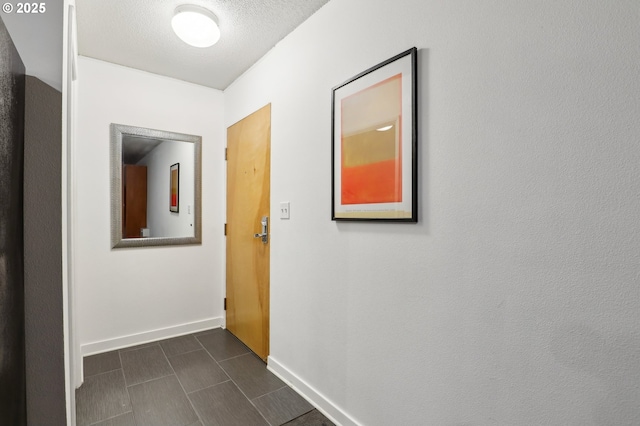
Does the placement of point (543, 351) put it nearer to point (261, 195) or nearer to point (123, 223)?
point (261, 195)

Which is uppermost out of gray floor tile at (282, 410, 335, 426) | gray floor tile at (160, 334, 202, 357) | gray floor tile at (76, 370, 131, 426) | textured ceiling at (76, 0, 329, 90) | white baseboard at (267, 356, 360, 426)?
textured ceiling at (76, 0, 329, 90)

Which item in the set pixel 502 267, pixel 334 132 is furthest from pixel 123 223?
pixel 502 267

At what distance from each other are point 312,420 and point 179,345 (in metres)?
1.52

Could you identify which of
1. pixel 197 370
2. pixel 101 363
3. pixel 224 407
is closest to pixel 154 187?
pixel 101 363

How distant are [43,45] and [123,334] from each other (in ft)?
8.40

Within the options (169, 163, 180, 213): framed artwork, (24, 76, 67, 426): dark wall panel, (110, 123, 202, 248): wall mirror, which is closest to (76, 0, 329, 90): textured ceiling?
(110, 123, 202, 248): wall mirror

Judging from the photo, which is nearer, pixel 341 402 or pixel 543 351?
pixel 543 351

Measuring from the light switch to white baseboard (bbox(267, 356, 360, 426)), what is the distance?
1.06 meters

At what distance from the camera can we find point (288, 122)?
2156mm

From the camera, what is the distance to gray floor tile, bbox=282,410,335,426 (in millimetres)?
1691

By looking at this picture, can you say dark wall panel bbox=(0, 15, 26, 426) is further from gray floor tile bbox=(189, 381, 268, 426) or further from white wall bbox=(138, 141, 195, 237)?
white wall bbox=(138, 141, 195, 237)

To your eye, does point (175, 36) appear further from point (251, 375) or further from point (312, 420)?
point (312, 420)

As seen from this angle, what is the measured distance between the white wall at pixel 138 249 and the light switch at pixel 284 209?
1.19 metres

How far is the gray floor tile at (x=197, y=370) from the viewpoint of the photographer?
2.08m
